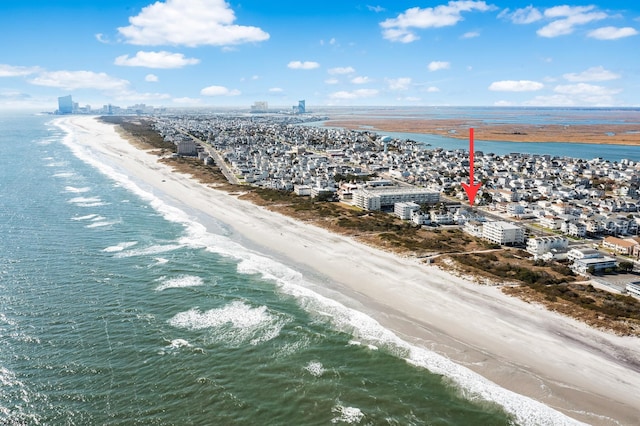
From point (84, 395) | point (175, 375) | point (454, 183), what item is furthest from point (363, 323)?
point (454, 183)

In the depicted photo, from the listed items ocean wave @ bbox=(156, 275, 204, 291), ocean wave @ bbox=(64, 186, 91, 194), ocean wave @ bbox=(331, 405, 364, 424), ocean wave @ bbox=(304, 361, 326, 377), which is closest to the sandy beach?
ocean wave @ bbox=(304, 361, 326, 377)

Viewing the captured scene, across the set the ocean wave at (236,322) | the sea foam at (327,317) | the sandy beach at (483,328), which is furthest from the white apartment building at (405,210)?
the ocean wave at (236,322)

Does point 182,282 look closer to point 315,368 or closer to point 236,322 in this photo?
point 236,322

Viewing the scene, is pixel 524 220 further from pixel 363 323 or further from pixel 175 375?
pixel 175 375

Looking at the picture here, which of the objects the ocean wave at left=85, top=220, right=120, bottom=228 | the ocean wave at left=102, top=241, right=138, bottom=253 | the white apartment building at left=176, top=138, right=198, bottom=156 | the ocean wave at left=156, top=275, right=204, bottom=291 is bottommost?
the ocean wave at left=156, top=275, right=204, bottom=291

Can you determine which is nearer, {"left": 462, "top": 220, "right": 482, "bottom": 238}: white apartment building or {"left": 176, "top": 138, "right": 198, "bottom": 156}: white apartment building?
{"left": 462, "top": 220, "right": 482, "bottom": 238}: white apartment building

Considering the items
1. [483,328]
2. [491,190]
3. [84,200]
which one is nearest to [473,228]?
[483,328]

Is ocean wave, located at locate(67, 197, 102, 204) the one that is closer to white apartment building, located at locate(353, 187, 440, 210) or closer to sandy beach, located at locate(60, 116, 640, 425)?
sandy beach, located at locate(60, 116, 640, 425)
